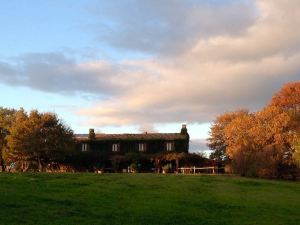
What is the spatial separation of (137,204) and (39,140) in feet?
180

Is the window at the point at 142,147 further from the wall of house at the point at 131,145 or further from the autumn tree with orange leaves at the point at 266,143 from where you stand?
the autumn tree with orange leaves at the point at 266,143

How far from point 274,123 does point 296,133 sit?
10.5ft

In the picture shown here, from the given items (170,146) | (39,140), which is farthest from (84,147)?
(39,140)

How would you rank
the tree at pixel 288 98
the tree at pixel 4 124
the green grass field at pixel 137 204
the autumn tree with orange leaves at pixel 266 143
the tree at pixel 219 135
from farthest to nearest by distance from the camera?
the tree at pixel 219 135 → the tree at pixel 4 124 → the tree at pixel 288 98 → the autumn tree with orange leaves at pixel 266 143 → the green grass field at pixel 137 204

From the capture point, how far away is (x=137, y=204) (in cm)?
2666

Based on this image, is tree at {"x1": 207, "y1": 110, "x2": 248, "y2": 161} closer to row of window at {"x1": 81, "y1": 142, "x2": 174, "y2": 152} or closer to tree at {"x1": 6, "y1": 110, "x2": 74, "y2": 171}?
row of window at {"x1": 81, "y1": 142, "x2": 174, "y2": 152}

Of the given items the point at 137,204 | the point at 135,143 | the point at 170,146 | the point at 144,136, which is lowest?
the point at 137,204

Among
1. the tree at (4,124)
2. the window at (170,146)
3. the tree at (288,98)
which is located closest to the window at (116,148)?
the window at (170,146)

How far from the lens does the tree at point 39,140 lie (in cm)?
7925

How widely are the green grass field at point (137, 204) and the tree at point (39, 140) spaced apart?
144 feet

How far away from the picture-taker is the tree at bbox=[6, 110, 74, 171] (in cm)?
7925

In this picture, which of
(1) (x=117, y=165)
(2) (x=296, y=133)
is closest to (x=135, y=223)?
(2) (x=296, y=133)

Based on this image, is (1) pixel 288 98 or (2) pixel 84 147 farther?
(2) pixel 84 147

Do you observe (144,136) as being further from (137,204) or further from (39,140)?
(137,204)
